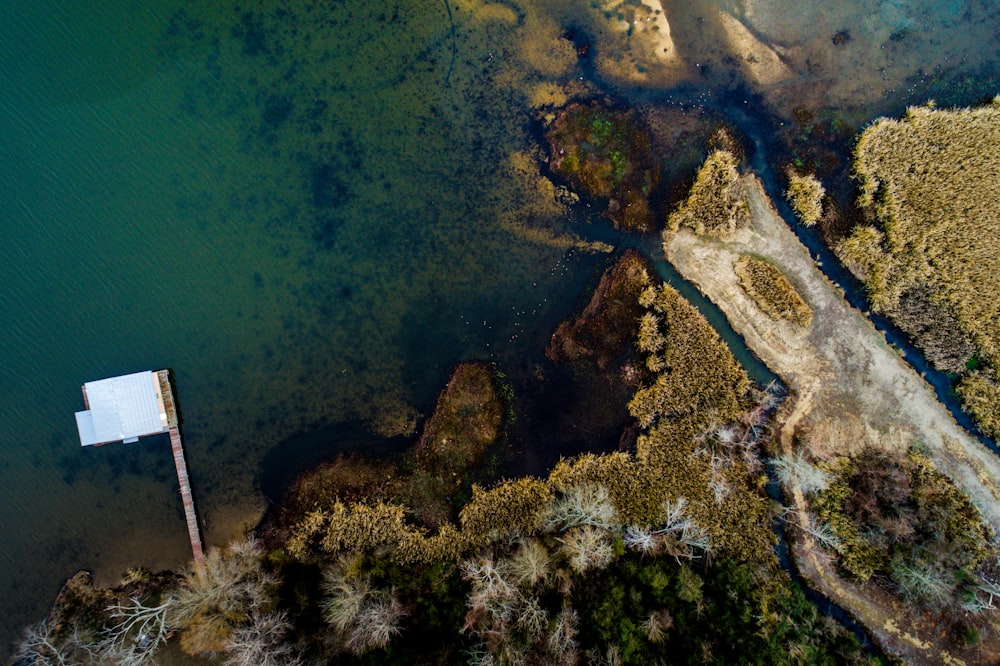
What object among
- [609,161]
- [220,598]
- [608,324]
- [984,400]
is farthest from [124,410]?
[984,400]

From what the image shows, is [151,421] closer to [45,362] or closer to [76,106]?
[45,362]

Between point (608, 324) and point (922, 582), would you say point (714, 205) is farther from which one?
point (922, 582)

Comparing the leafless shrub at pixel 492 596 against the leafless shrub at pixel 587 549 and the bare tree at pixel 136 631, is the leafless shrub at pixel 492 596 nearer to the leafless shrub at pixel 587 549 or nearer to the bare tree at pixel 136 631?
the leafless shrub at pixel 587 549

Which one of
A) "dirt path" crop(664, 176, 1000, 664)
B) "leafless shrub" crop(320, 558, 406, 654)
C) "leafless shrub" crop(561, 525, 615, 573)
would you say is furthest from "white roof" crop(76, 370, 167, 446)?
"dirt path" crop(664, 176, 1000, 664)

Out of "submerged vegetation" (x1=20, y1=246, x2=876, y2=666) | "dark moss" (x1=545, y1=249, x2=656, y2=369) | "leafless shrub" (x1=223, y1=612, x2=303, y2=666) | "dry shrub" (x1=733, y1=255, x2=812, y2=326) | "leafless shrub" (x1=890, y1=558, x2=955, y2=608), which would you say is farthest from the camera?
"dark moss" (x1=545, y1=249, x2=656, y2=369)

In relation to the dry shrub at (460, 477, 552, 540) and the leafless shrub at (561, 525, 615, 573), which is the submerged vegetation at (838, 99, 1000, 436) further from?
the dry shrub at (460, 477, 552, 540)

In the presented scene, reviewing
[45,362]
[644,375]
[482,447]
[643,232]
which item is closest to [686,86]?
[643,232]
